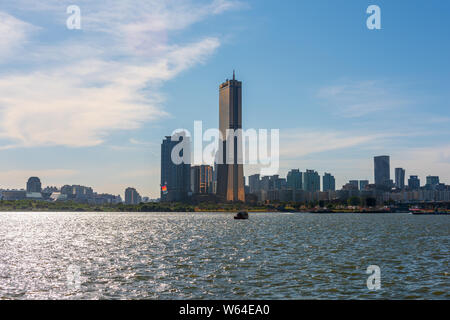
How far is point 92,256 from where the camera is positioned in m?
70.8

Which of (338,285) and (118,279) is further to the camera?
(118,279)

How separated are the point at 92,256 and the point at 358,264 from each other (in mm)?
41145
